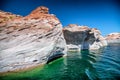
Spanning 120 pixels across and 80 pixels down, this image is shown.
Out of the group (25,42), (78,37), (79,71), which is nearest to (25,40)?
(25,42)

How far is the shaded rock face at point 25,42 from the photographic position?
1920 centimetres

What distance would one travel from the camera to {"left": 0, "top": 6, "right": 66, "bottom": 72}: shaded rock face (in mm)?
19203

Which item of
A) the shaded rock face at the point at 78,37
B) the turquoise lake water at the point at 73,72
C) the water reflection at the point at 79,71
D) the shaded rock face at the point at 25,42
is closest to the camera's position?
the water reflection at the point at 79,71

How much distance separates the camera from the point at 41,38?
2312 cm

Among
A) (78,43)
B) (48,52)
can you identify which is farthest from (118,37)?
(48,52)

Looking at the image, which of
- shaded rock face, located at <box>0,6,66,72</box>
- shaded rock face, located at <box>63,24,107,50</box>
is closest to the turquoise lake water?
shaded rock face, located at <box>0,6,66,72</box>

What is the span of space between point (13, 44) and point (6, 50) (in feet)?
4.36

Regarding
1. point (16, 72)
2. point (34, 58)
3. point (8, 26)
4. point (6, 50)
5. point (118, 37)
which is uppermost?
point (118, 37)

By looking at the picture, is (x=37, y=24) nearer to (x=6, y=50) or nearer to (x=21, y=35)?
(x=21, y=35)

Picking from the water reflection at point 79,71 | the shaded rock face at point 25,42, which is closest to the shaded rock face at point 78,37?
the shaded rock face at point 25,42

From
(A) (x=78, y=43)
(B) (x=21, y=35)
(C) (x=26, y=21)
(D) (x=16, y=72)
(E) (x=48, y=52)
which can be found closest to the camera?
(D) (x=16, y=72)

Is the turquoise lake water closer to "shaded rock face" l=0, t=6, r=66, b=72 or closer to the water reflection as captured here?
the water reflection

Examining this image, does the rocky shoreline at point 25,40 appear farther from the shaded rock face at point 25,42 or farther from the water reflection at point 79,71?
the water reflection at point 79,71

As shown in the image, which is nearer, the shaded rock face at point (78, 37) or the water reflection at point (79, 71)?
the water reflection at point (79, 71)
